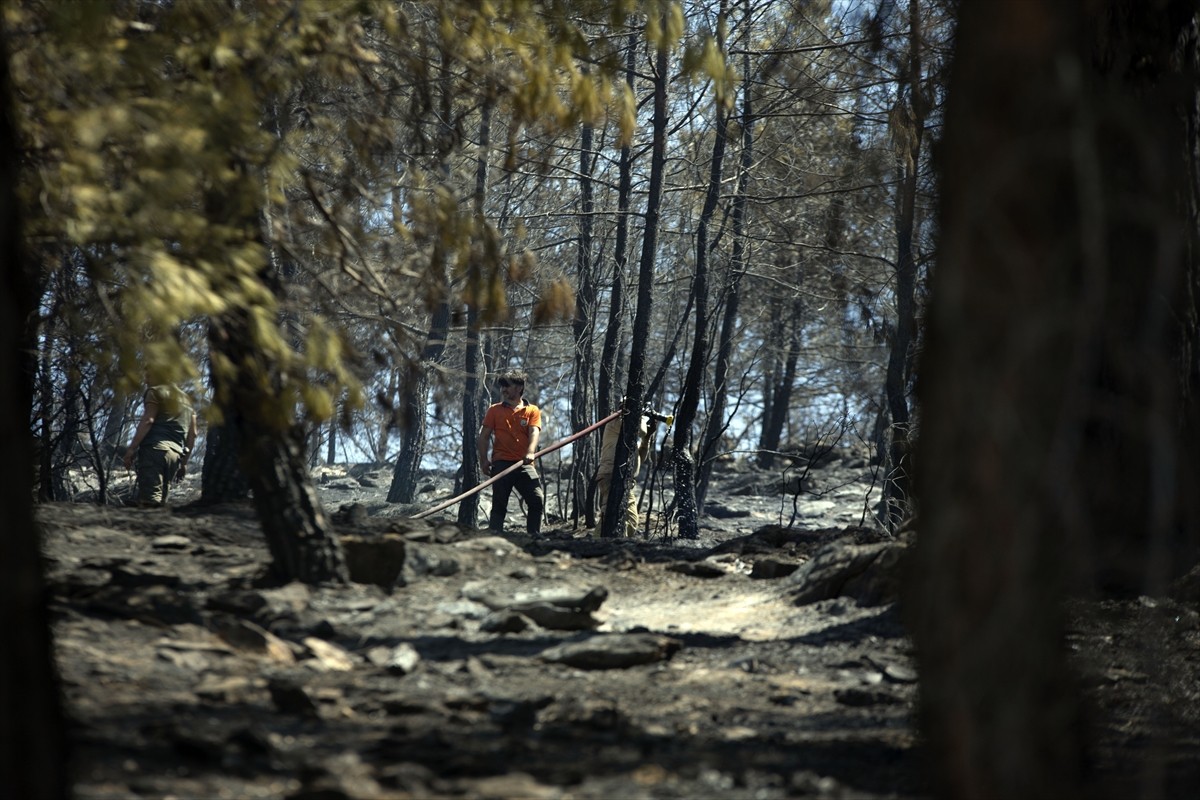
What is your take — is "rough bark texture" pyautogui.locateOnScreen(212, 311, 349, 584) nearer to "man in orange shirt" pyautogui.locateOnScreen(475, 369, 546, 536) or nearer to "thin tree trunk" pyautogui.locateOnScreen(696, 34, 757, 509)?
"man in orange shirt" pyautogui.locateOnScreen(475, 369, 546, 536)

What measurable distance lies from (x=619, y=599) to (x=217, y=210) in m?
3.48

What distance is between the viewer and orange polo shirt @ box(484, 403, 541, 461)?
1205 cm

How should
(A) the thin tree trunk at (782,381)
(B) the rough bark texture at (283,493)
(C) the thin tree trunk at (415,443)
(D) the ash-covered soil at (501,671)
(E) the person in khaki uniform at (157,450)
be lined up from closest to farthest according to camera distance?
(D) the ash-covered soil at (501,671), (B) the rough bark texture at (283,493), (E) the person in khaki uniform at (157,450), (C) the thin tree trunk at (415,443), (A) the thin tree trunk at (782,381)

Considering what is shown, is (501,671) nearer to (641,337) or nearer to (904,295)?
(641,337)

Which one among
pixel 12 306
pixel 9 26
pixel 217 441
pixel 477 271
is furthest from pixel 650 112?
pixel 12 306

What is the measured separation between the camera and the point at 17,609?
2.39m

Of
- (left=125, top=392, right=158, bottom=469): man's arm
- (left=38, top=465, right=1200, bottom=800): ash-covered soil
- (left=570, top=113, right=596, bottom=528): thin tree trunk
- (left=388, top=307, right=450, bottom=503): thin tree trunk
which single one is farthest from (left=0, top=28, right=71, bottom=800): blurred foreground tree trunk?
(left=388, top=307, right=450, bottom=503): thin tree trunk

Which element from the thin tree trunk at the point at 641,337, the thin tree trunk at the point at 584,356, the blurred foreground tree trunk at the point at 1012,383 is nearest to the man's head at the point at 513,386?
the thin tree trunk at the point at 641,337

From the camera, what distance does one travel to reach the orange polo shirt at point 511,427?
39.5 feet

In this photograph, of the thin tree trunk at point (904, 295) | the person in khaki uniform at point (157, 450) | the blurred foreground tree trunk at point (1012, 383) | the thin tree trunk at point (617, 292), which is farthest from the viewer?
the thin tree trunk at point (617, 292)

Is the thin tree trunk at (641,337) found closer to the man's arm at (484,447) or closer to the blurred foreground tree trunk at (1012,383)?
the man's arm at (484,447)

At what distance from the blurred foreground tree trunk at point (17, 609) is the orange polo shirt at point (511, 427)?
373 inches

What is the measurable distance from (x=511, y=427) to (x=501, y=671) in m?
7.35

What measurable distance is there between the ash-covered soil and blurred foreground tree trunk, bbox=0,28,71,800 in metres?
0.50
